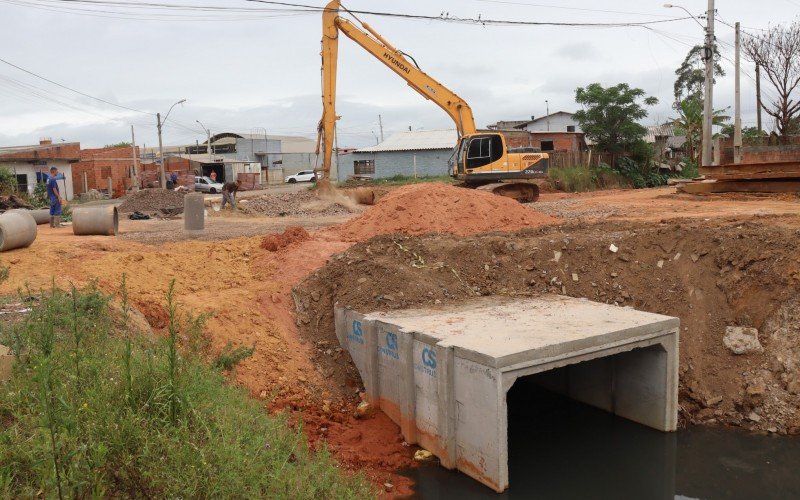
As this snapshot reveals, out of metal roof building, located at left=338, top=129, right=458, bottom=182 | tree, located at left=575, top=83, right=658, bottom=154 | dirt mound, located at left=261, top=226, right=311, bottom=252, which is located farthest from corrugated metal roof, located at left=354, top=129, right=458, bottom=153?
dirt mound, located at left=261, top=226, right=311, bottom=252

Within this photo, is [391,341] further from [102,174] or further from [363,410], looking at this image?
[102,174]

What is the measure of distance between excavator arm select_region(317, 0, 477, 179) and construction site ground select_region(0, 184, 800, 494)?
8291mm

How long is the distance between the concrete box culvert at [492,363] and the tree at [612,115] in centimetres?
2638

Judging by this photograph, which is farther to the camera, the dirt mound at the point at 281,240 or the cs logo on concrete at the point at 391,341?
the dirt mound at the point at 281,240

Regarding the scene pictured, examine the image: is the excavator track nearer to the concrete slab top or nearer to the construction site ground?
the construction site ground

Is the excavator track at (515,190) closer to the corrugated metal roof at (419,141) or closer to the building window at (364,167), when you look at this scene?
the corrugated metal roof at (419,141)

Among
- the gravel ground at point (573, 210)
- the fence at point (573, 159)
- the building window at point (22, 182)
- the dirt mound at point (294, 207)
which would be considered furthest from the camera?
the building window at point (22, 182)

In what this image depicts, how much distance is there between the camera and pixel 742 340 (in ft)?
30.7

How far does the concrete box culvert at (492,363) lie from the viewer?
23.2 feet

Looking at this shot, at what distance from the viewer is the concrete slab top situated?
7207 millimetres

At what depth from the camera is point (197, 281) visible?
10742mm

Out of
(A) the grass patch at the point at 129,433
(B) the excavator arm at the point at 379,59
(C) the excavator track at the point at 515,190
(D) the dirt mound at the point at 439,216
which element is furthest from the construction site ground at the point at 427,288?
(C) the excavator track at the point at 515,190

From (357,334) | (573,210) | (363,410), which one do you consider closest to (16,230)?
(357,334)

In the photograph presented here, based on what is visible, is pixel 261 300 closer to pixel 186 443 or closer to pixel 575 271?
pixel 575 271
